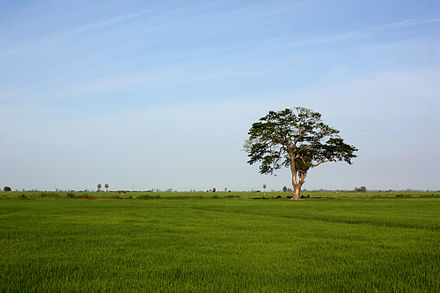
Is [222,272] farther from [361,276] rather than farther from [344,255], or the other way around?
[344,255]

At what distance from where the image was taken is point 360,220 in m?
22.0

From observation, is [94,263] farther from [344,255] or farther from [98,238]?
[344,255]

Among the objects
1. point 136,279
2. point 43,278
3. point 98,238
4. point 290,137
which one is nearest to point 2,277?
point 43,278

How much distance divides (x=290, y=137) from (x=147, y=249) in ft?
170

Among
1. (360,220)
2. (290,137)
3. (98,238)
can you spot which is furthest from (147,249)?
(290,137)

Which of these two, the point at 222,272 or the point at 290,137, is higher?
the point at 290,137

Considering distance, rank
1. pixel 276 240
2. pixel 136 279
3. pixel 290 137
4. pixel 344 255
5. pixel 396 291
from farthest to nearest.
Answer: pixel 290 137, pixel 276 240, pixel 344 255, pixel 136 279, pixel 396 291

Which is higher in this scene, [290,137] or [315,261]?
[290,137]

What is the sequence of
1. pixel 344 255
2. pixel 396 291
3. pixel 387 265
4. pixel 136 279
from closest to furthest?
pixel 396 291 → pixel 136 279 → pixel 387 265 → pixel 344 255

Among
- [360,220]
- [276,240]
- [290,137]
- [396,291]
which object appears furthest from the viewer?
[290,137]

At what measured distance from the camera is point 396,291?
20.8 feet

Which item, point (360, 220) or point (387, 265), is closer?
point (387, 265)

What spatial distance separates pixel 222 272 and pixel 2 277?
15.8 feet

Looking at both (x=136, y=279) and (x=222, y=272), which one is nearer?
(x=136, y=279)
